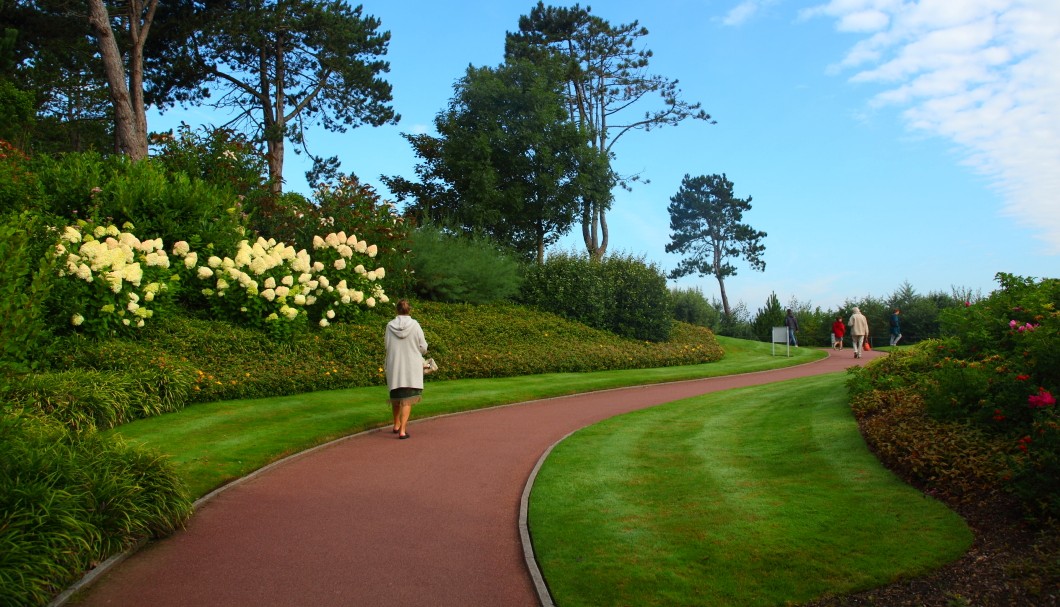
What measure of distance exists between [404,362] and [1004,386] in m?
7.32

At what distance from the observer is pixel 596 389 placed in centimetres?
1714

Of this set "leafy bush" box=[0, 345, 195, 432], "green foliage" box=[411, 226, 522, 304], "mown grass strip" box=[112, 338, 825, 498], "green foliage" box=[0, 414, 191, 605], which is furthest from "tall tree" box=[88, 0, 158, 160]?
"green foliage" box=[0, 414, 191, 605]

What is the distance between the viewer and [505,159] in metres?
33.0

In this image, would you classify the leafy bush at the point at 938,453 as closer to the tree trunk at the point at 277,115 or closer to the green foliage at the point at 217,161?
the green foliage at the point at 217,161

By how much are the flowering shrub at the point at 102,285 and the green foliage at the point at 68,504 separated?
569 cm

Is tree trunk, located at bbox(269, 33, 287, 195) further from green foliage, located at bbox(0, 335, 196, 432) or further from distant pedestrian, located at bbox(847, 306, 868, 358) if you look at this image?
distant pedestrian, located at bbox(847, 306, 868, 358)

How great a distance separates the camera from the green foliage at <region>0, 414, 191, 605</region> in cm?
537

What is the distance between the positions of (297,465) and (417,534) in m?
3.04

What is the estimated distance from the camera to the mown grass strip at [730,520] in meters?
5.56

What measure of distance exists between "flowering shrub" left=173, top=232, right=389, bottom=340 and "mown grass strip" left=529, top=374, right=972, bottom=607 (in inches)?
310

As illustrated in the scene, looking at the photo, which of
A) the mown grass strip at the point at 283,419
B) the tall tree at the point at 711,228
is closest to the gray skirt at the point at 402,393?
the mown grass strip at the point at 283,419

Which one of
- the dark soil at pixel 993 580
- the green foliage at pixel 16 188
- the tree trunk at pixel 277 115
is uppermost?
the tree trunk at pixel 277 115

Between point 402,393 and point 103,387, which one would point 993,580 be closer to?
point 402,393

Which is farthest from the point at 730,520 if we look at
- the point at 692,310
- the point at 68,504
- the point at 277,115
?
the point at 692,310
